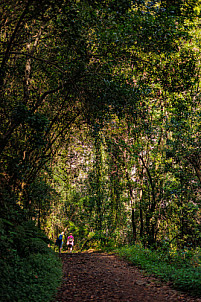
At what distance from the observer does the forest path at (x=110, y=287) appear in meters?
5.32

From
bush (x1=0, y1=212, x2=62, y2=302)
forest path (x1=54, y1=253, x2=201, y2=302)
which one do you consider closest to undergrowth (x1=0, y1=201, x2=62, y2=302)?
bush (x1=0, y1=212, x2=62, y2=302)

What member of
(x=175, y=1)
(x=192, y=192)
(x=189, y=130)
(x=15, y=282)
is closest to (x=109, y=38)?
(x=175, y=1)

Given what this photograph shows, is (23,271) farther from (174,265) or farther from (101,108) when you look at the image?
(174,265)

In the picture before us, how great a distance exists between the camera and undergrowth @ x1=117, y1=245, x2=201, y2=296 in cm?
612

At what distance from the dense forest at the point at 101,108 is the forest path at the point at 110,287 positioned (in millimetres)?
542

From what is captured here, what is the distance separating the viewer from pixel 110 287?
6.07m

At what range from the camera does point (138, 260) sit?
969 cm

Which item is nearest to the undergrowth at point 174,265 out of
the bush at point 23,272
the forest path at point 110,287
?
the forest path at point 110,287

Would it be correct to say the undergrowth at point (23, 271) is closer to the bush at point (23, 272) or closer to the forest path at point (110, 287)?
the bush at point (23, 272)

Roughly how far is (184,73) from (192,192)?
4.97m

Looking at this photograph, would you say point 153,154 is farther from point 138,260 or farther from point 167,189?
point 138,260

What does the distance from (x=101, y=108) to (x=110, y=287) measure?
4706mm

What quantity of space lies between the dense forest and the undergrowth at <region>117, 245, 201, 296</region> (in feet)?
3.30

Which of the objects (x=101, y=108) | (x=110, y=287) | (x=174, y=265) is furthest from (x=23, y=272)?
(x=174, y=265)
